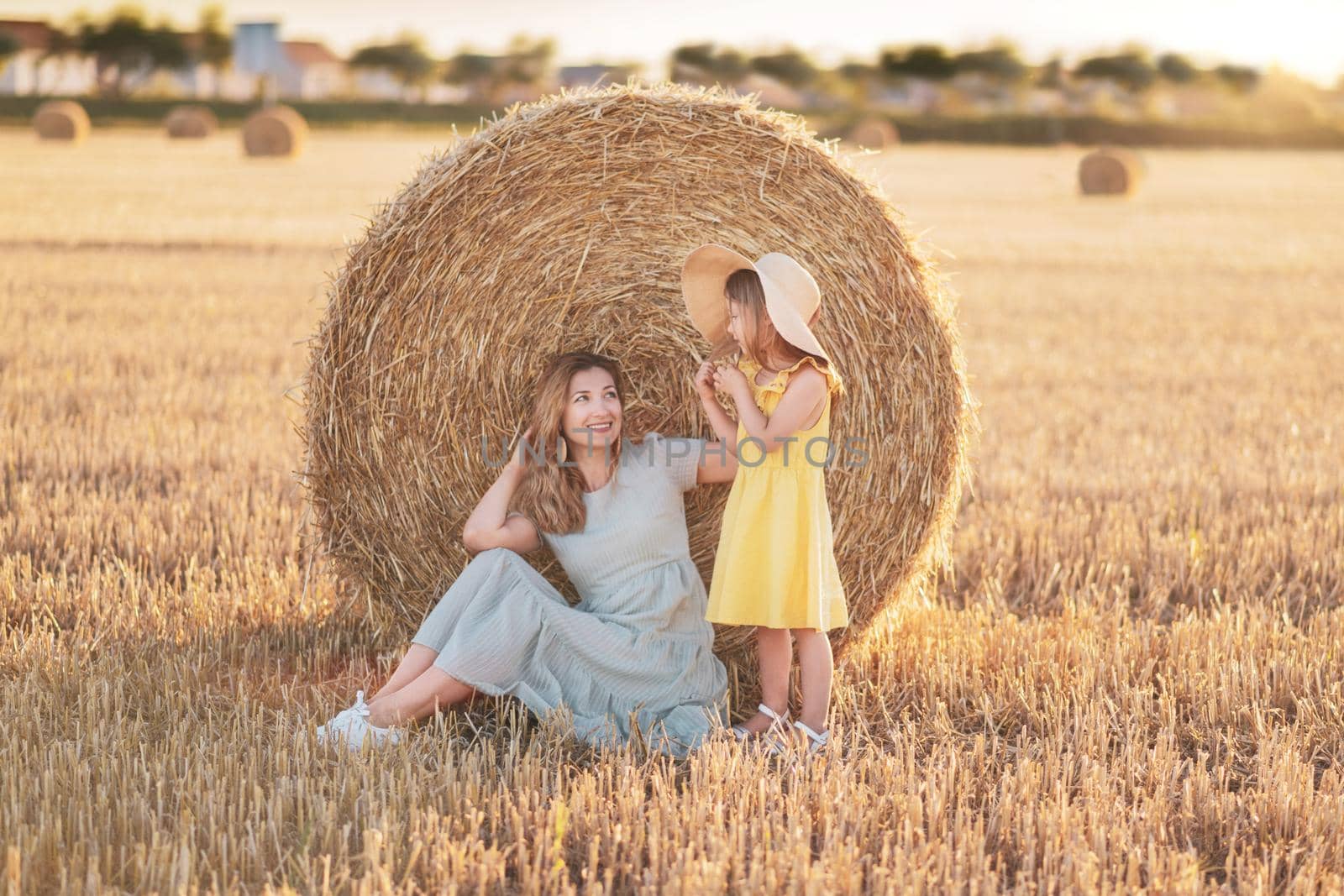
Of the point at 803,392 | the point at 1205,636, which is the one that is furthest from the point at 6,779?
the point at 1205,636

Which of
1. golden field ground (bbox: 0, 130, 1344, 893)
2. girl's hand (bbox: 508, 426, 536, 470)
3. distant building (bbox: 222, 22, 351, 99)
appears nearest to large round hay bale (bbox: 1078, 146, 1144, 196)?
golden field ground (bbox: 0, 130, 1344, 893)

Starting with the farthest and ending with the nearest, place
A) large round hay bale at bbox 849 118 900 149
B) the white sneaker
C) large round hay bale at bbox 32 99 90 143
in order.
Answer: large round hay bale at bbox 849 118 900 149, large round hay bale at bbox 32 99 90 143, the white sneaker

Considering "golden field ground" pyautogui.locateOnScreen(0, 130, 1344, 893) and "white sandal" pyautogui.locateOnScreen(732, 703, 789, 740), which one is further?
"white sandal" pyautogui.locateOnScreen(732, 703, 789, 740)

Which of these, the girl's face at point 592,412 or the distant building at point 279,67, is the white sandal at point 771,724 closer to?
the girl's face at point 592,412

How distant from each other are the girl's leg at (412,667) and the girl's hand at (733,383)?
1105mm

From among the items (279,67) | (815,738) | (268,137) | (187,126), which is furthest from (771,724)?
(279,67)

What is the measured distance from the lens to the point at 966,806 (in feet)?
11.3

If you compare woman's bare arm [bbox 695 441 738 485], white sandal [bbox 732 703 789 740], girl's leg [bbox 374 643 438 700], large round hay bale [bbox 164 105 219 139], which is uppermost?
large round hay bale [bbox 164 105 219 139]

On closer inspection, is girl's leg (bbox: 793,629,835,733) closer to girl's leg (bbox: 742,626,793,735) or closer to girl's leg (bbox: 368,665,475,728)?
girl's leg (bbox: 742,626,793,735)

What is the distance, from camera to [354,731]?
3744 mm

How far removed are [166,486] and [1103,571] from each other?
13.2 feet

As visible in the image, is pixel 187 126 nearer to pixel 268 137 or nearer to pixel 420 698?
pixel 268 137

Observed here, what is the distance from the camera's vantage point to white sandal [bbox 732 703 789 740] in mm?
3941

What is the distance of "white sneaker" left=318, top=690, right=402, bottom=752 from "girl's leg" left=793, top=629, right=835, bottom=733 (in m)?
1.14
